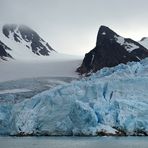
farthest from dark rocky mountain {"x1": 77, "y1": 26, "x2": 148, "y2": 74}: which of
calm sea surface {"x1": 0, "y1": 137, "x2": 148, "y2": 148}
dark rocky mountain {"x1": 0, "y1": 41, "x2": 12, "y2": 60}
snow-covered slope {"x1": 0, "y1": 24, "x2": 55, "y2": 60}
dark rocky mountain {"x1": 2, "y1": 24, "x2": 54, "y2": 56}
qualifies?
calm sea surface {"x1": 0, "y1": 137, "x2": 148, "y2": 148}

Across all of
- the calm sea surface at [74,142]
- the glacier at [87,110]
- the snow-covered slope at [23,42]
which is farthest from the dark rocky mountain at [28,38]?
the calm sea surface at [74,142]

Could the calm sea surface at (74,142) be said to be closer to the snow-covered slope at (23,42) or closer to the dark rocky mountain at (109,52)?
the dark rocky mountain at (109,52)

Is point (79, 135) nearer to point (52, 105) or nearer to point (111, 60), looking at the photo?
point (52, 105)

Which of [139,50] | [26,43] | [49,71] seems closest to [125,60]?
[139,50]

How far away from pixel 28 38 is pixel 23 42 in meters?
2.80

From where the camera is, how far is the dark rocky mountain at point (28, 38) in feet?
330

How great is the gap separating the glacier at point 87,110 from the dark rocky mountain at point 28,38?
61.2m

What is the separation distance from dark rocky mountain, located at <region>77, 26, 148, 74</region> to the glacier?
3598cm

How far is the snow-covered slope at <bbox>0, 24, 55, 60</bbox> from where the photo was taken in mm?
95750

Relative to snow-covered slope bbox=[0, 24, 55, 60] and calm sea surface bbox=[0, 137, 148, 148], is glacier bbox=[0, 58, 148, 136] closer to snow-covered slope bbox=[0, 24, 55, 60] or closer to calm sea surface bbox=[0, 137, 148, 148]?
calm sea surface bbox=[0, 137, 148, 148]

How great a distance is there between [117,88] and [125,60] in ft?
124

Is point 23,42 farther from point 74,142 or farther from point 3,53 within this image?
point 74,142

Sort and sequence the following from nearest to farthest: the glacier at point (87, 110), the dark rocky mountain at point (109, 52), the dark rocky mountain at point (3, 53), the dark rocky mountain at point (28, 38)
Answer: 1. the glacier at point (87, 110)
2. the dark rocky mountain at point (109, 52)
3. the dark rocky mountain at point (3, 53)
4. the dark rocky mountain at point (28, 38)

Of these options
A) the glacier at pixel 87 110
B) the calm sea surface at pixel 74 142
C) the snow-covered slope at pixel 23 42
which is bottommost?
the calm sea surface at pixel 74 142
